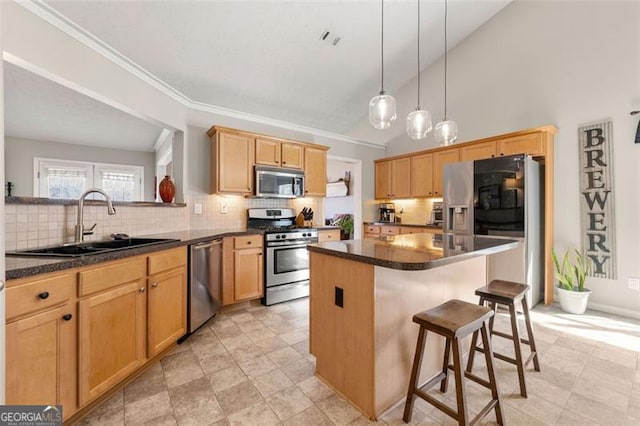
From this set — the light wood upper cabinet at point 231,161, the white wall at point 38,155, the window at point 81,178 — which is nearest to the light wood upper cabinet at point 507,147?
the light wood upper cabinet at point 231,161

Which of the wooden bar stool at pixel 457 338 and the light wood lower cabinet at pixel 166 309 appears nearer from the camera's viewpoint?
the wooden bar stool at pixel 457 338

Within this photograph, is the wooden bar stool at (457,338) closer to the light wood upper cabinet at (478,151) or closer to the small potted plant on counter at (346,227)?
the light wood upper cabinet at (478,151)

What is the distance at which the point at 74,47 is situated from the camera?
209 cm

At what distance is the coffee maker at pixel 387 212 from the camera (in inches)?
209

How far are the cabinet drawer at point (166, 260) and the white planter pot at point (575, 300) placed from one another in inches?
159

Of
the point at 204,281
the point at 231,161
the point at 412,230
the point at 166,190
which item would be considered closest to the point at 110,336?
the point at 204,281

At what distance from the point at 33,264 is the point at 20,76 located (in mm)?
3070

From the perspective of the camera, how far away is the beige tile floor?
1.52m

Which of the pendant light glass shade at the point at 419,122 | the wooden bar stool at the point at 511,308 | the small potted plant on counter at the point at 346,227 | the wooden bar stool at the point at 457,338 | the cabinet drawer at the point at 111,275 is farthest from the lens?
the small potted plant on counter at the point at 346,227

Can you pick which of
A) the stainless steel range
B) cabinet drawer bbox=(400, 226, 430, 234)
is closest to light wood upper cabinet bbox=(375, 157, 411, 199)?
cabinet drawer bbox=(400, 226, 430, 234)

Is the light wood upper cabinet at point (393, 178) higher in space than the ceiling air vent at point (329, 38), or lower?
lower

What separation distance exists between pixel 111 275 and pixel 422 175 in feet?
14.4

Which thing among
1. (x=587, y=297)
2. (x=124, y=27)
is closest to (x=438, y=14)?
(x=124, y=27)

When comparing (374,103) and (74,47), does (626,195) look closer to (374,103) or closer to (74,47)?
(374,103)
